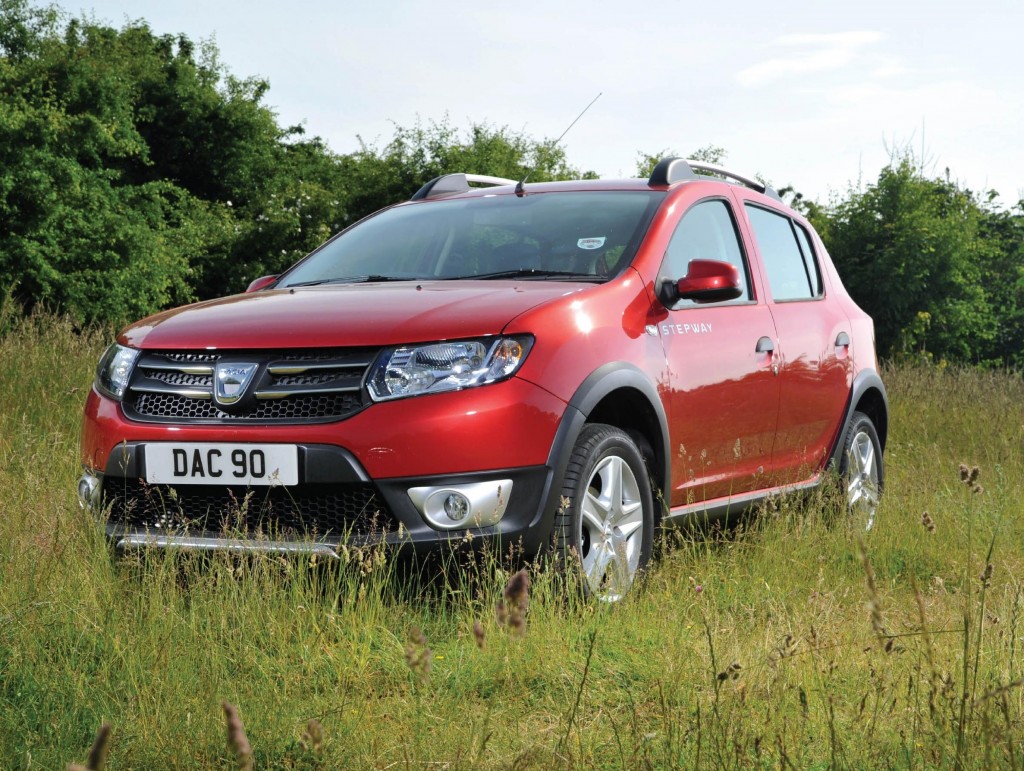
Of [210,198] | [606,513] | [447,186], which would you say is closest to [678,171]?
[447,186]

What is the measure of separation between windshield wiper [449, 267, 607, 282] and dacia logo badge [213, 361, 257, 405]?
1.20 metres

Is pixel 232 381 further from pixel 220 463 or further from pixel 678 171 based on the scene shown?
pixel 678 171

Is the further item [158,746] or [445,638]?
[445,638]

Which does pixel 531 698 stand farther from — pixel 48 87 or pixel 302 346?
pixel 48 87

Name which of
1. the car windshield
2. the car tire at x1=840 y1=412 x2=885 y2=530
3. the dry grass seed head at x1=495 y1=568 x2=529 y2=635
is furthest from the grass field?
the car windshield

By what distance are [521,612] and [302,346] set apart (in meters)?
2.35

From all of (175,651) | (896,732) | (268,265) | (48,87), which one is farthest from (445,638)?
(268,265)

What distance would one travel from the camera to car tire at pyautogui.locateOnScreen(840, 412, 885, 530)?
6543mm

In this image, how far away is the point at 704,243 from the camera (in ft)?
18.1

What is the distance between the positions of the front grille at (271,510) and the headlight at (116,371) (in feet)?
1.38

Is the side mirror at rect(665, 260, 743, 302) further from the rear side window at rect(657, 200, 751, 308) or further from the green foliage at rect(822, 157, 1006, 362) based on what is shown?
the green foliage at rect(822, 157, 1006, 362)

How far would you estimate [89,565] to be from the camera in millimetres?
4199

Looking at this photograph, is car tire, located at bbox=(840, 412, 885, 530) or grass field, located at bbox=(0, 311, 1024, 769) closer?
grass field, located at bbox=(0, 311, 1024, 769)

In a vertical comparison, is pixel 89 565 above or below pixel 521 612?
below
